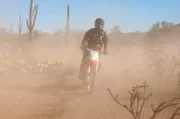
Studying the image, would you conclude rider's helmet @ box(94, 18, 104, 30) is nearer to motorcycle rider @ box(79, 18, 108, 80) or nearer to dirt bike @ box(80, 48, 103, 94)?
motorcycle rider @ box(79, 18, 108, 80)

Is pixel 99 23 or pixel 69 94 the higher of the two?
pixel 99 23

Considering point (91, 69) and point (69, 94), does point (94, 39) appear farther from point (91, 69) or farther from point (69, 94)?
point (69, 94)

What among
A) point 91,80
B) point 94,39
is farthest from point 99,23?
point 91,80

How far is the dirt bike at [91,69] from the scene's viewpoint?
809 cm

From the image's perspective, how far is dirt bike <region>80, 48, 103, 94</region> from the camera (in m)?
8.09

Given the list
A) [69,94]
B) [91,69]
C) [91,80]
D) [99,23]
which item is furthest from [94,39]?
[69,94]

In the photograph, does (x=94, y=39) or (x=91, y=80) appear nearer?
(x=91, y=80)

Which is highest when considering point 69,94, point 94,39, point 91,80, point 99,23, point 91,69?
point 99,23

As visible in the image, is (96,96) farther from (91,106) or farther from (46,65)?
(46,65)

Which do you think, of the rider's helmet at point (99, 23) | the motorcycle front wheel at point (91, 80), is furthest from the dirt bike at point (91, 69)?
the rider's helmet at point (99, 23)

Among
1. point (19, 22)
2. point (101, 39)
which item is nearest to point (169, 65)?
Answer: point (101, 39)

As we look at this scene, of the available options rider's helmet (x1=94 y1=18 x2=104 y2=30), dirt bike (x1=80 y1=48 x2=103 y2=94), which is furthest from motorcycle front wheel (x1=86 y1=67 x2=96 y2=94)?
rider's helmet (x1=94 y1=18 x2=104 y2=30)

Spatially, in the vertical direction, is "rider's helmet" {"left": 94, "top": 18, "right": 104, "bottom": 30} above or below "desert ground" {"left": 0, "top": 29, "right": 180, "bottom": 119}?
above

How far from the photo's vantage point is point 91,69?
326 inches
